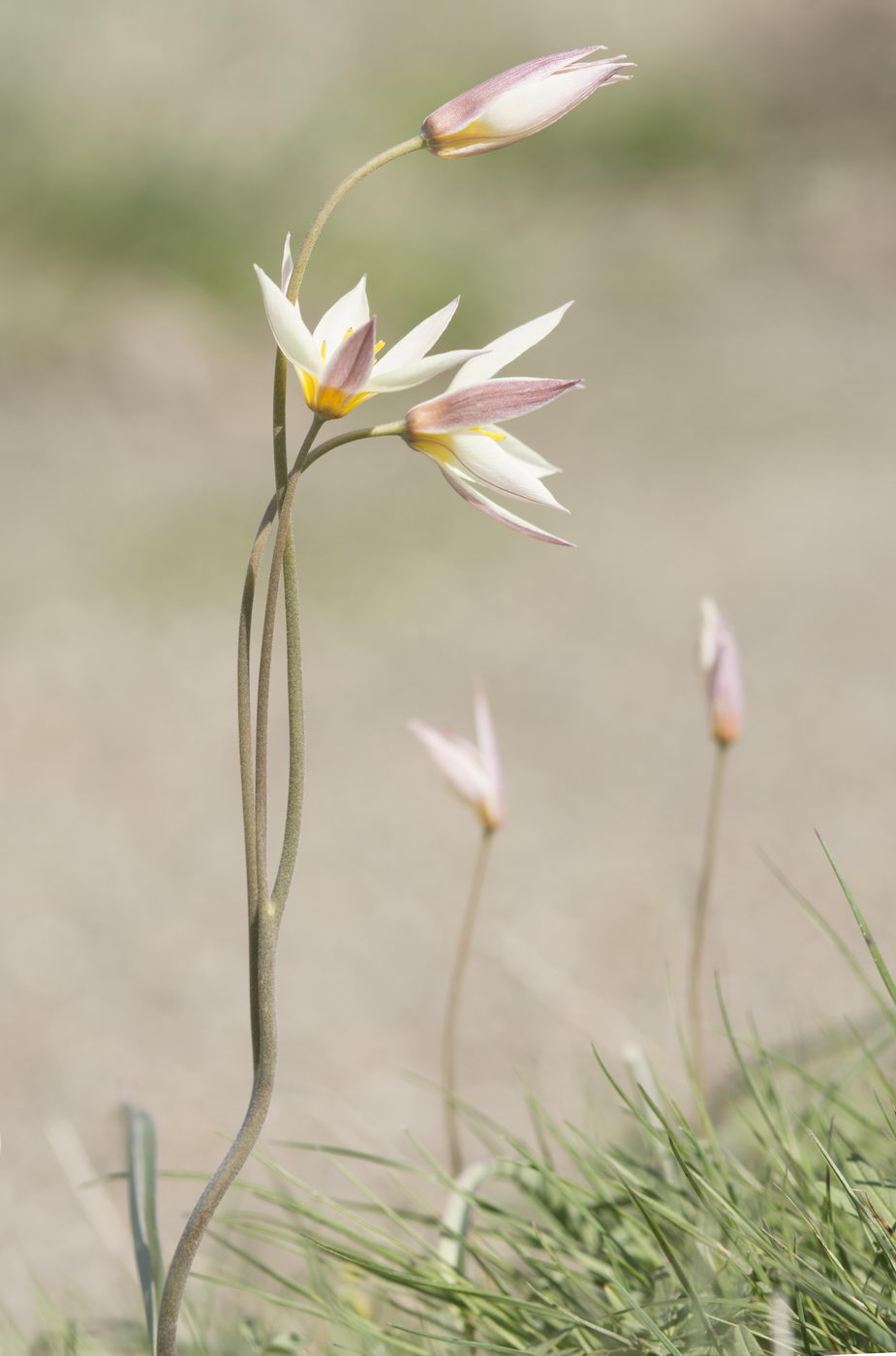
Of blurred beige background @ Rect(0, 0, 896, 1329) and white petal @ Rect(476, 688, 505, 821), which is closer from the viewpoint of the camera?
white petal @ Rect(476, 688, 505, 821)

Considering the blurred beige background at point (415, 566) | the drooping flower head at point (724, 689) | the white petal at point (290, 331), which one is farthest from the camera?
the blurred beige background at point (415, 566)

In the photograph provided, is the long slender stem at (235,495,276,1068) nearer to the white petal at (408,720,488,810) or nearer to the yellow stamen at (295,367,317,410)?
the yellow stamen at (295,367,317,410)

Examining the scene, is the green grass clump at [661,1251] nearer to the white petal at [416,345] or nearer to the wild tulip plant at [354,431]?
the wild tulip plant at [354,431]

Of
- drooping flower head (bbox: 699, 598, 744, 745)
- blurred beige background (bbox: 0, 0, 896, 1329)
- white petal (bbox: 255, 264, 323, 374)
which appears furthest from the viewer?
blurred beige background (bbox: 0, 0, 896, 1329)

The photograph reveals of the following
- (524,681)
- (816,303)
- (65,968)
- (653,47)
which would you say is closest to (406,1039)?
(65,968)

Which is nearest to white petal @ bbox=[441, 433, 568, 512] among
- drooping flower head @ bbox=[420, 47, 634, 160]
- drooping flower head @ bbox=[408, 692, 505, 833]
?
drooping flower head @ bbox=[420, 47, 634, 160]

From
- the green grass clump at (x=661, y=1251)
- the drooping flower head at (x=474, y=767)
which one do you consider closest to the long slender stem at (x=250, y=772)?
the green grass clump at (x=661, y=1251)

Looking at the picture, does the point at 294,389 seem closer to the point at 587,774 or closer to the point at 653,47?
the point at 587,774
